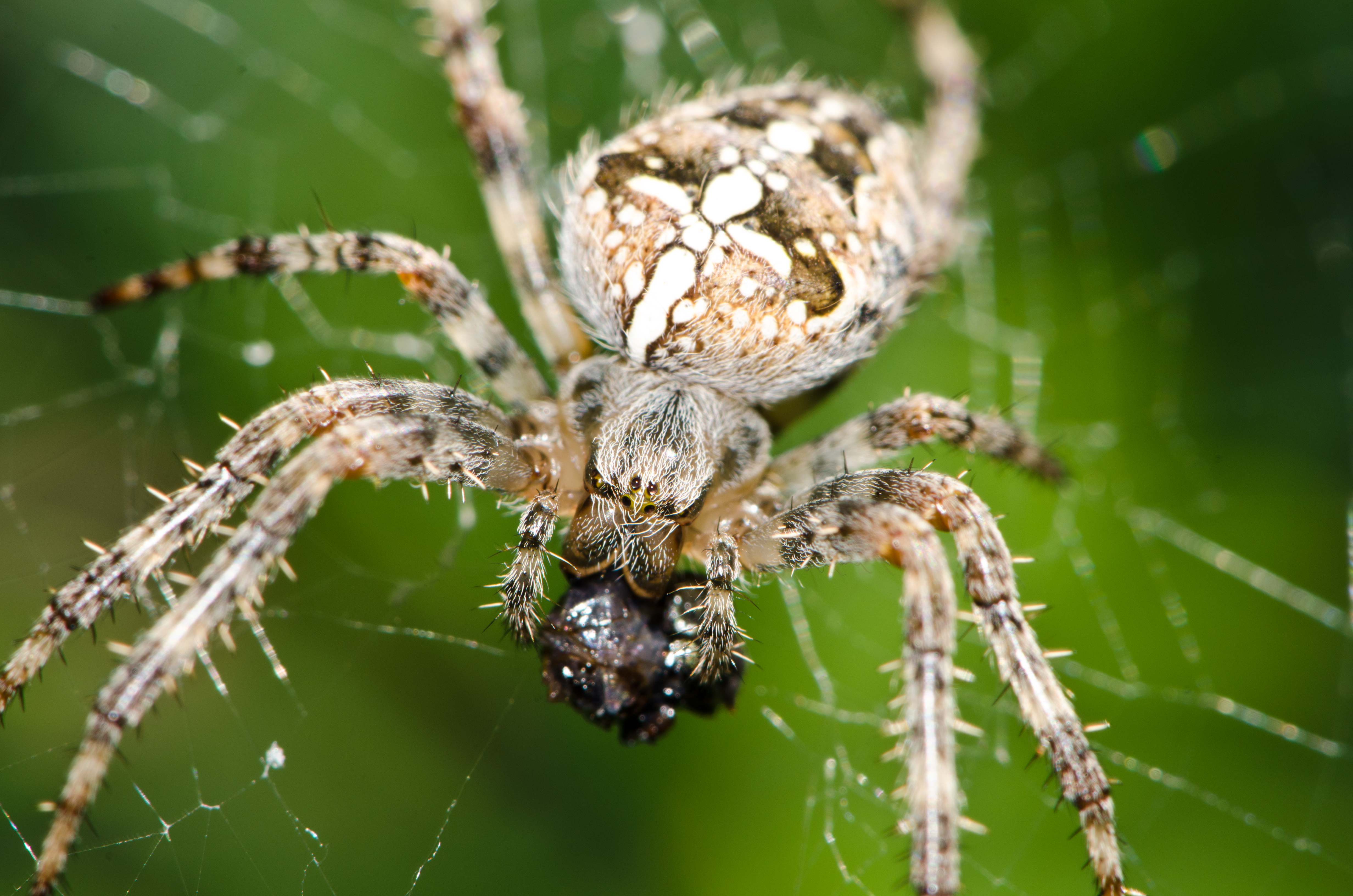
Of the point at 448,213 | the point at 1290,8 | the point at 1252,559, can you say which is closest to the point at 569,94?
the point at 448,213

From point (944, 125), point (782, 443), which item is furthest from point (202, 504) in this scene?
point (944, 125)

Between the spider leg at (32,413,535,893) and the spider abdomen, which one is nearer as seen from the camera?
the spider leg at (32,413,535,893)

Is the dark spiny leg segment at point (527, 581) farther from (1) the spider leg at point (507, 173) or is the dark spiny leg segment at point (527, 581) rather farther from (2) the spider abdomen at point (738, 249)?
(1) the spider leg at point (507, 173)

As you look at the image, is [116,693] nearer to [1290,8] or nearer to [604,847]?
[604,847]

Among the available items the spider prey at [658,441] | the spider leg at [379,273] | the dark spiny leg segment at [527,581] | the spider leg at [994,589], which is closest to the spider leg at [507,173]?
the spider prey at [658,441]

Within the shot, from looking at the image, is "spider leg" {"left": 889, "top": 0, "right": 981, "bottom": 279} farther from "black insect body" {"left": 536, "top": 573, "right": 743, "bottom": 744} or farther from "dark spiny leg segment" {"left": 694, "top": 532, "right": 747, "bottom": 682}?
"black insect body" {"left": 536, "top": 573, "right": 743, "bottom": 744}

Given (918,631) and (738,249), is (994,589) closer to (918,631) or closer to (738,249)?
(918,631)

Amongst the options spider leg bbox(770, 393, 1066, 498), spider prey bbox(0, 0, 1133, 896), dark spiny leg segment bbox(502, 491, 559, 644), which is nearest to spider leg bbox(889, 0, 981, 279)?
spider prey bbox(0, 0, 1133, 896)
